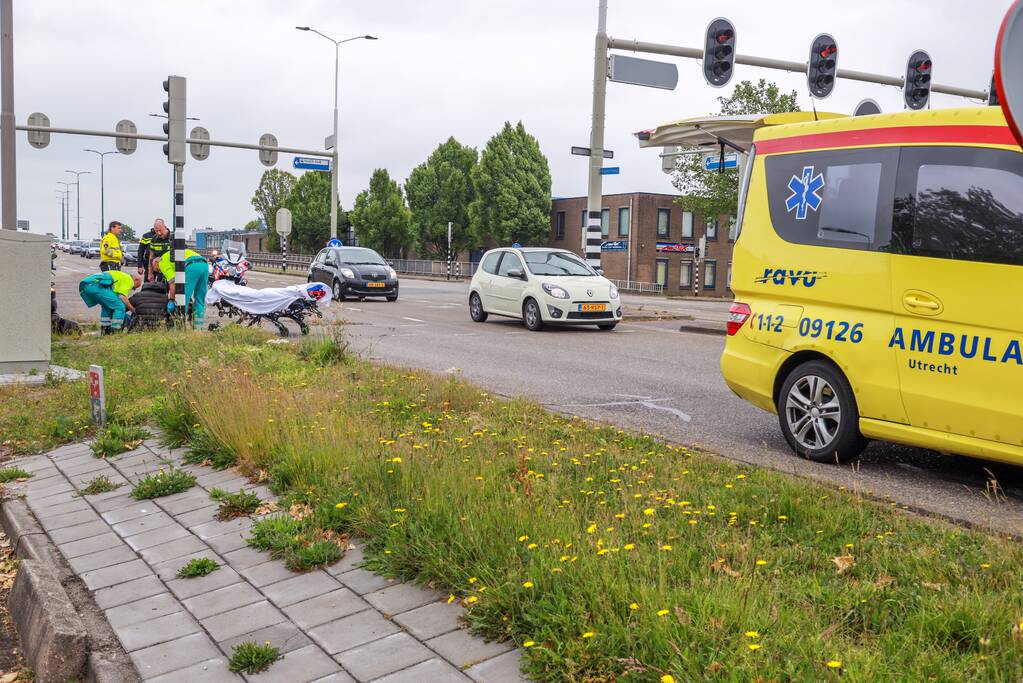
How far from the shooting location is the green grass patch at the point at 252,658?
3574 millimetres

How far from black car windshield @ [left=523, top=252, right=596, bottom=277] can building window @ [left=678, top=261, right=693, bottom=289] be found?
4738 centimetres

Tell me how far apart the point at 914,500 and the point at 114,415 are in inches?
238

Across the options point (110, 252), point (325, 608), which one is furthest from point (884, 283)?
point (110, 252)

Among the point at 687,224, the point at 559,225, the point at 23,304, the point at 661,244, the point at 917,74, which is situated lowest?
the point at 23,304

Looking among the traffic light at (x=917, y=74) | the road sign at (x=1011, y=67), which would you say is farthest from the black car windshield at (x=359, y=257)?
the road sign at (x=1011, y=67)

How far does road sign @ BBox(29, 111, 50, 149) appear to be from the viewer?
106 feet

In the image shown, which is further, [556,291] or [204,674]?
[556,291]

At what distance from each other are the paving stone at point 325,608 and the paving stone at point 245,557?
0.59 metres

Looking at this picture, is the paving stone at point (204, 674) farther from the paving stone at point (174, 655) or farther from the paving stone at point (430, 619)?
the paving stone at point (430, 619)

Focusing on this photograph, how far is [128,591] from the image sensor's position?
4.51m

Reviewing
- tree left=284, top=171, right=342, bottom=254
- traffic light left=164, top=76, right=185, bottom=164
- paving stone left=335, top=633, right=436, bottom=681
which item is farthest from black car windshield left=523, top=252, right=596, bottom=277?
tree left=284, top=171, right=342, bottom=254

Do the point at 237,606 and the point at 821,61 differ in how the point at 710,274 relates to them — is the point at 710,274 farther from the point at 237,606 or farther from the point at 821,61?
the point at 237,606

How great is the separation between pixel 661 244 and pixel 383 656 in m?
60.8

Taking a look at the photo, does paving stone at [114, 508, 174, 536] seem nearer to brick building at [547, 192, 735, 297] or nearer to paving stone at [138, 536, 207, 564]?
paving stone at [138, 536, 207, 564]
